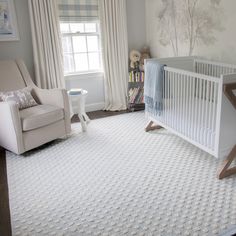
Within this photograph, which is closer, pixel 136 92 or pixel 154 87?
pixel 154 87

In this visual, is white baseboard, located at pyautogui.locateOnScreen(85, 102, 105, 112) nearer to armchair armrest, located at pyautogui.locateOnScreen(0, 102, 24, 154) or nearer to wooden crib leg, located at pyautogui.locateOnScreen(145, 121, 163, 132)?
wooden crib leg, located at pyautogui.locateOnScreen(145, 121, 163, 132)

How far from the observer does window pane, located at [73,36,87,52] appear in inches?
161

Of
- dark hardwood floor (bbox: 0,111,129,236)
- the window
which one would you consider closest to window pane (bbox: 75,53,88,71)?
the window

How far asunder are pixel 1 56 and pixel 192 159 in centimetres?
284

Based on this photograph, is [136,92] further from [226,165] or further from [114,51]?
[226,165]

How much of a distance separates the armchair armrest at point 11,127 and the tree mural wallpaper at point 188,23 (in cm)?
236

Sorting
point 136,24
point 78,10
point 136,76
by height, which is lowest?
point 136,76

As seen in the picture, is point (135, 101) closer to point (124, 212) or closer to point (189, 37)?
point (189, 37)

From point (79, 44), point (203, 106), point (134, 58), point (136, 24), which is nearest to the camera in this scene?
point (203, 106)

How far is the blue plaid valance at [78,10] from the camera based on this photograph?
148 inches

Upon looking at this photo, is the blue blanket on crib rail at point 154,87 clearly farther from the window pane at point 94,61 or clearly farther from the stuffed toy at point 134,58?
the window pane at point 94,61

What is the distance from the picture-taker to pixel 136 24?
14.4 ft

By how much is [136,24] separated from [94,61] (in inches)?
37.0

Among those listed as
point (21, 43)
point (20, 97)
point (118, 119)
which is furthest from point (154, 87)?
point (21, 43)
